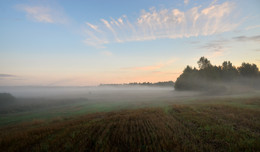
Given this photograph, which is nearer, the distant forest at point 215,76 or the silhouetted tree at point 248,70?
the distant forest at point 215,76

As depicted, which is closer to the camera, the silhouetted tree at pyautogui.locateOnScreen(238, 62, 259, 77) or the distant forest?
the distant forest

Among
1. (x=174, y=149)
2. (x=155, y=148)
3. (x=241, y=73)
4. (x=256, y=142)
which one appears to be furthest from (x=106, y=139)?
(x=241, y=73)

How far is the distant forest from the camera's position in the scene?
224 ft

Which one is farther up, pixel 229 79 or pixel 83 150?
pixel 229 79

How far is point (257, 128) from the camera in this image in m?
9.80

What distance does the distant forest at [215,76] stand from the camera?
68287 mm

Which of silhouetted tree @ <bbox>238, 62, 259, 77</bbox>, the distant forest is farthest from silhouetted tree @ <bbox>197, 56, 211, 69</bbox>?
silhouetted tree @ <bbox>238, 62, 259, 77</bbox>

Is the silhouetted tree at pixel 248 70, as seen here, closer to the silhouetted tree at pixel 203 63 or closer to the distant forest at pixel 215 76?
the distant forest at pixel 215 76

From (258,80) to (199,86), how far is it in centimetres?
4870

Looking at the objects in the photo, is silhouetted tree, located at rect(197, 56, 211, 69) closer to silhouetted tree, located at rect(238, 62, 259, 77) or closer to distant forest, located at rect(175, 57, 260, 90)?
distant forest, located at rect(175, 57, 260, 90)

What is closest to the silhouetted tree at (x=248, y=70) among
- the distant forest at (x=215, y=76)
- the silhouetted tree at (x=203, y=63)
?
the distant forest at (x=215, y=76)

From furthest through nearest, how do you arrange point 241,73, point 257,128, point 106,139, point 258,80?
point 241,73, point 258,80, point 257,128, point 106,139

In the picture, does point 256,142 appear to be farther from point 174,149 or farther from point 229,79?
point 229,79

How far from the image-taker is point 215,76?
6775cm
